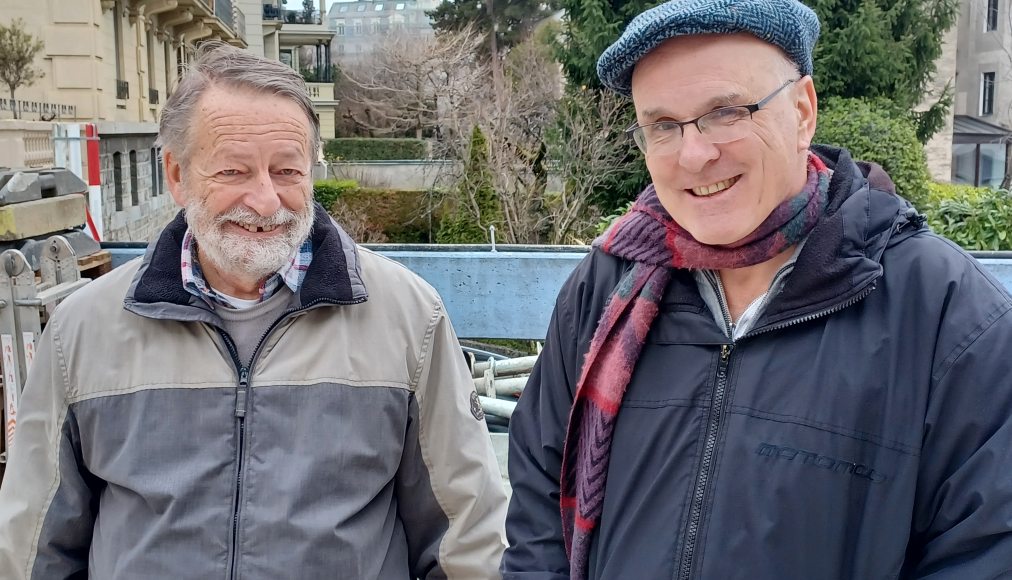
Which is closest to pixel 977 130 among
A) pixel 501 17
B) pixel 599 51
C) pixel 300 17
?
pixel 501 17

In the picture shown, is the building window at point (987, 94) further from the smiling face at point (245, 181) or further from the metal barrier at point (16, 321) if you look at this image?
the smiling face at point (245, 181)

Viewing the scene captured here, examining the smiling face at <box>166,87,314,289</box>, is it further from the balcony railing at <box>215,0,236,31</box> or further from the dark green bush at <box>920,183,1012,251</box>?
the balcony railing at <box>215,0,236,31</box>

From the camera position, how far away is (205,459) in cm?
201

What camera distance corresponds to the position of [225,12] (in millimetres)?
29734

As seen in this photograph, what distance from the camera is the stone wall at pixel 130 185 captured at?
1505 cm

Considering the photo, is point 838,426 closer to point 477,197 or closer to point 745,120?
point 745,120

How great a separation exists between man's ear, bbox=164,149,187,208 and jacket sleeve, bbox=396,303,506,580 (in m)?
0.68

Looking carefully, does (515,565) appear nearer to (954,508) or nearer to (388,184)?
(954,508)

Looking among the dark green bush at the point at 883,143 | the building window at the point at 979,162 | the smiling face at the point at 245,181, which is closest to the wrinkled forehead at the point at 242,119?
the smiling face at the point at 245,181

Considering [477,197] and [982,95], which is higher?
[982,95]

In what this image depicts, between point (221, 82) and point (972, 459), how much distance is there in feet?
5.73

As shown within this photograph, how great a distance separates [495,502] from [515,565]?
442 millimetres

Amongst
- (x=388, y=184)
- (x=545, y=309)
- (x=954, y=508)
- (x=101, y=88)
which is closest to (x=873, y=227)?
(x=954, y=508)

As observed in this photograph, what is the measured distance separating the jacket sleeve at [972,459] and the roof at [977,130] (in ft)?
93.0
